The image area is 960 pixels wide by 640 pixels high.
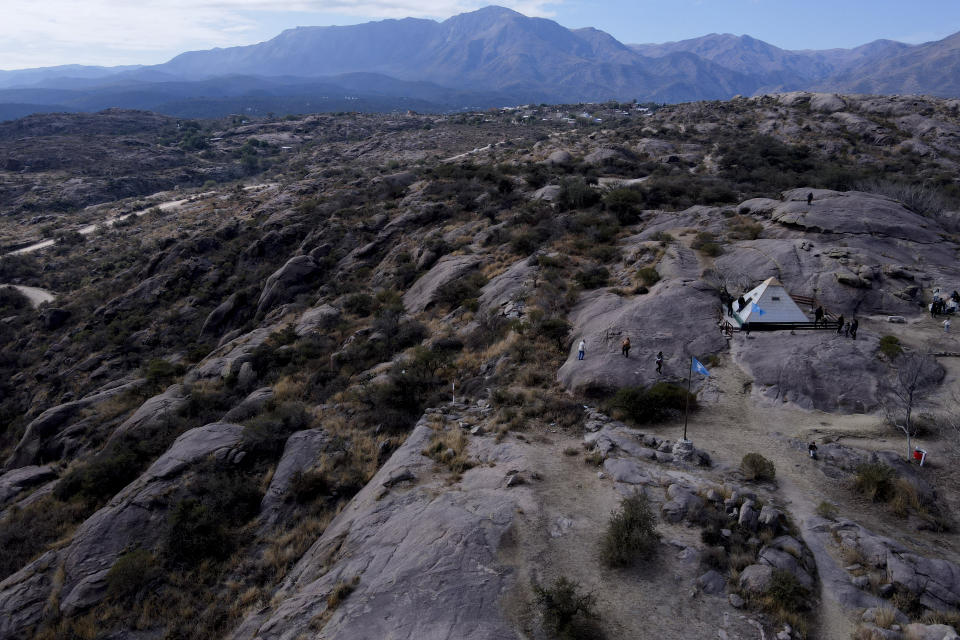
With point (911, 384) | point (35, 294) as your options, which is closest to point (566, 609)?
point (911, 384)

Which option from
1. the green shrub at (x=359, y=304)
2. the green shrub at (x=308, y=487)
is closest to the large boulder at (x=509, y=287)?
the green shrub at (x=359, y=304)

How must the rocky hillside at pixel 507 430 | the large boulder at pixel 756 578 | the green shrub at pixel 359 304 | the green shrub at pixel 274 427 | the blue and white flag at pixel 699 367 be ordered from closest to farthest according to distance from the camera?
the large boulder at pixel 756 578
the rocky hillside at pixel 507 430
the blue and white flag at pixel 699 367
the green shrub at pixel 274 427
the green shrub at pixel 359 304

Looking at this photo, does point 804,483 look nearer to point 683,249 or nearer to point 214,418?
point 683,249

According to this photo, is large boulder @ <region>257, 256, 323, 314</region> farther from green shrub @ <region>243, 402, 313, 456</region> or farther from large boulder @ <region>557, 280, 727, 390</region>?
large boulder @ <region>557, 280, 727, 390</region>

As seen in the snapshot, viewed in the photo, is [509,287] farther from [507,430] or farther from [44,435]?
[44,435]

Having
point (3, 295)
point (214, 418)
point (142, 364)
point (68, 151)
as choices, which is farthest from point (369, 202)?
A: point (68, 151)

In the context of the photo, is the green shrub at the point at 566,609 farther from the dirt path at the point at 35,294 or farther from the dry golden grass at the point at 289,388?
the dirt path at the point at 35,294

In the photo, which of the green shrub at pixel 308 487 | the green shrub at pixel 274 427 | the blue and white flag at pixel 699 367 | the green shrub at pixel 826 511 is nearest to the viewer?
the green shrub at pixel 826 511
